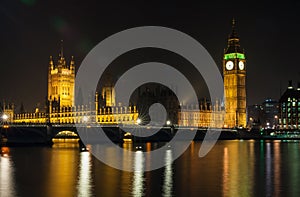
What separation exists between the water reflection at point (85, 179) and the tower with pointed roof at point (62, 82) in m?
Result: 91.7

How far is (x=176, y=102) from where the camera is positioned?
342 feet

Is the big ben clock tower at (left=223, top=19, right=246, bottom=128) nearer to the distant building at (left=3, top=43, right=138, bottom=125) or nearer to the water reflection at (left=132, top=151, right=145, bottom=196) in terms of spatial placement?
the distant building at (left=3, top=43, right=138, bottom=125)

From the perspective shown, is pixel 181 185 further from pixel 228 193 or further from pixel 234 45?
pixel 234 45

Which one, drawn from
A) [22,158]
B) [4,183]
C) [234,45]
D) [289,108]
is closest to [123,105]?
[234,45]

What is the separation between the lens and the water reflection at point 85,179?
26984 millimetres

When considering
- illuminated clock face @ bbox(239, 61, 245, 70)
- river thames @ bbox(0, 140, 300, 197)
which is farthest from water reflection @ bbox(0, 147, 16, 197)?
illuminated clock face @ bbox(239, 61, 245, 70)

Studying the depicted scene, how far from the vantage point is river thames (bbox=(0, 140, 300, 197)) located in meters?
27.3

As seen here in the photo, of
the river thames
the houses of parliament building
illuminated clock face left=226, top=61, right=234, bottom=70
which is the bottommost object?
the river thames

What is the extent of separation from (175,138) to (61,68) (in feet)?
185

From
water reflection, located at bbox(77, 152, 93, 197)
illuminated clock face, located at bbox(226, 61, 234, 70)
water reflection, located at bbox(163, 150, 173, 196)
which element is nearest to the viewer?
water reflection, located at bbox(77, 152, 93, 197)

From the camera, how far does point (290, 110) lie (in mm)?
127938

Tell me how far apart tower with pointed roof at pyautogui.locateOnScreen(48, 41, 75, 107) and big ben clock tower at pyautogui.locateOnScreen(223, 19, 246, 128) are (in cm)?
3892

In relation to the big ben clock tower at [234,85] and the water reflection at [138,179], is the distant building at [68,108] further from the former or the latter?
the water reflection at [138,179]

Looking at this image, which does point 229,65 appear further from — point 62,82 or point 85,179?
point 85,179
